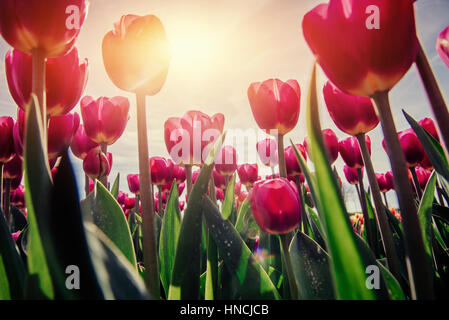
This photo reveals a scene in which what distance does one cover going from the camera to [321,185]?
348mm

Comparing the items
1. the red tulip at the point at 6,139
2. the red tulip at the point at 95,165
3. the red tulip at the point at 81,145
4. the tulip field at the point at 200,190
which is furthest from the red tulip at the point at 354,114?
the red tulip at the point at 81,145

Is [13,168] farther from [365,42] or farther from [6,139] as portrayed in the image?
[365,42]

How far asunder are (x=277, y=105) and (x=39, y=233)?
936 millimetres

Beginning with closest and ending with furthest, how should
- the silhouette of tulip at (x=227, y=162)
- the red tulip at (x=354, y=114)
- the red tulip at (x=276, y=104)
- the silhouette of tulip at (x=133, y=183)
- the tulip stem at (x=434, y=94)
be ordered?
the tulip stem at (x=434, y=94), the red tulip at (x=354, y=114), the red tulip at (x=276, y=104), the silhouette of tulip at (x=227, y=162), the silhouette of tulip at (x=133, y=183)

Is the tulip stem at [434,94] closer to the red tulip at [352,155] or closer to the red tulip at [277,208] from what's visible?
the red tulip at [277,208]

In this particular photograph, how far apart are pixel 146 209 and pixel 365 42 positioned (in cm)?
51

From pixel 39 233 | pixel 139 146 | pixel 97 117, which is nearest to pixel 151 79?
pixel 139 146

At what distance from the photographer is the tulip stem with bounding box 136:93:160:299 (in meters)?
0.52

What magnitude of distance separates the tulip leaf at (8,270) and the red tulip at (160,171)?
1.84 meters

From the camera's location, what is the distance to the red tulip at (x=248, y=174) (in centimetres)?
287

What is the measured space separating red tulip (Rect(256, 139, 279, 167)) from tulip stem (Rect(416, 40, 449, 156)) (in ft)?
5.24

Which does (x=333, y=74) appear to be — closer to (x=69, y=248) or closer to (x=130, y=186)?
(x=69, y=248)
